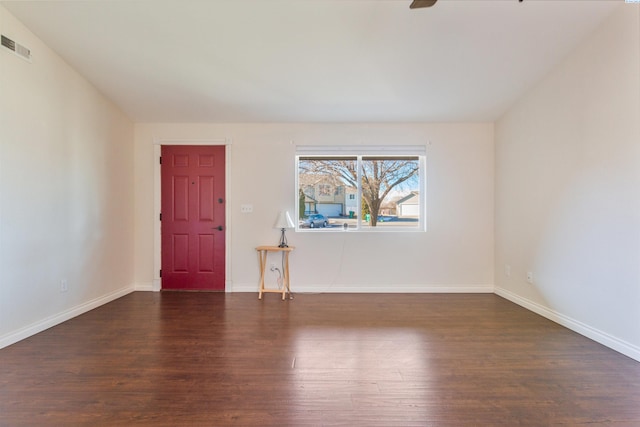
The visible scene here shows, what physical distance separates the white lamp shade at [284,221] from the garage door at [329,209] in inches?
19.6

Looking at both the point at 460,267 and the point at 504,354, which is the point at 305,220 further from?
the point at 504,354

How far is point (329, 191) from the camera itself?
4.03m

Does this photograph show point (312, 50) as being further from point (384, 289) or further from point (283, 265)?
point (384, 289)

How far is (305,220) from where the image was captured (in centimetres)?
402

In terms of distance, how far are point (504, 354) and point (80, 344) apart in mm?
3465

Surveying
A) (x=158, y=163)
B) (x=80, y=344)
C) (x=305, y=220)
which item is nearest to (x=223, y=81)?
(x=158, y=163)

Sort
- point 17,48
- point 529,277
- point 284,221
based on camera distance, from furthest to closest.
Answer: point 284,221 → point 529,277 → point 17,48

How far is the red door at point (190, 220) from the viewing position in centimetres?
395

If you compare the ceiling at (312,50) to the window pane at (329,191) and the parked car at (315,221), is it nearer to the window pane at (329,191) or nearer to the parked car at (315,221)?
the window pane at (329,191)

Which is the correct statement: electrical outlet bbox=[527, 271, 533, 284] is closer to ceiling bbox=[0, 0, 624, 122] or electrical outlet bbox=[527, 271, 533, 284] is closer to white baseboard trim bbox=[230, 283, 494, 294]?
white baseboard trim bbox=[230, 283, 494, 294]

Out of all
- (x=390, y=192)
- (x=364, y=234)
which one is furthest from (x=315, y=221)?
(x=390, y=192)

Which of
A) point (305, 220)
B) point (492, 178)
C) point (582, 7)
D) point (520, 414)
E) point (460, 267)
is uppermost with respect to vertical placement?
point (582, 7)

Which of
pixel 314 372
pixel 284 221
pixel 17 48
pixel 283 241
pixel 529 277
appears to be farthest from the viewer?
pixel 283 241

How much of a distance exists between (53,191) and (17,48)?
1260 millimetres
